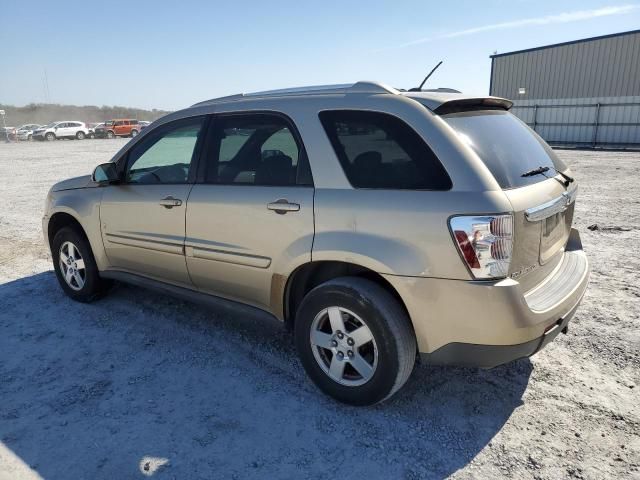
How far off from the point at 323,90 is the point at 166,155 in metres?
1.61

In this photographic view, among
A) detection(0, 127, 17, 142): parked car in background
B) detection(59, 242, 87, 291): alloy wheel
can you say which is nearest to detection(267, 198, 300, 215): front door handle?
detection(59, 242, 87, 291): alloy wheel

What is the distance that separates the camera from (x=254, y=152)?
3.38 metres

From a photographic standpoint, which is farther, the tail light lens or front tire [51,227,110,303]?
front tire [51,227,110,303]

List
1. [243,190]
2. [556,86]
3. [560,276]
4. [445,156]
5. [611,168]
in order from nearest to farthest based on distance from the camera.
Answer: [445,156]
[560,276]
[243,190]
[611,168]
[556,86]

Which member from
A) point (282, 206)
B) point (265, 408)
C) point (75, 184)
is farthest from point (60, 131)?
point (265, 408)

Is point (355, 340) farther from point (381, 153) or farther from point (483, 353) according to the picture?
point (381, 153)

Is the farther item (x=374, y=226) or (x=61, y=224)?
(x=61, y=224)

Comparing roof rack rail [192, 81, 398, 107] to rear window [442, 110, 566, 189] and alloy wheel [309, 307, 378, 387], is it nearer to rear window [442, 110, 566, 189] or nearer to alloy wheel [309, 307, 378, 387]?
rear window [442, 110, 566, 189]

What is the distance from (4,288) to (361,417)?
4338 millimetres

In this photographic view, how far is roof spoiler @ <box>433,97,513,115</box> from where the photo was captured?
8.97 ft

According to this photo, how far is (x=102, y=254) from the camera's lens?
439 centimetres

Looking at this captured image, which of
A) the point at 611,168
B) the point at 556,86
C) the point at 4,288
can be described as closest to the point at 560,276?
the point at 4,288

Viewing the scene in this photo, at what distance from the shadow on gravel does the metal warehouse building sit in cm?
2682

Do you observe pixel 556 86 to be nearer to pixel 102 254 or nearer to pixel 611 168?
pixel 611 168
